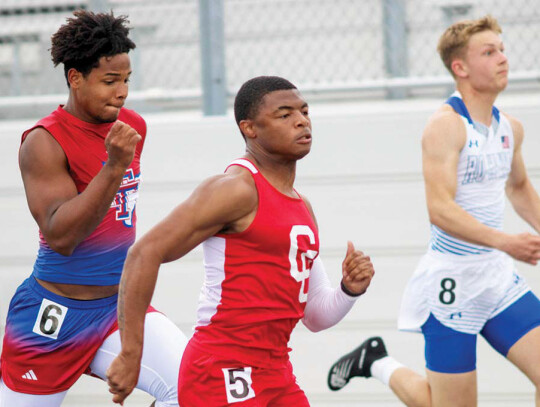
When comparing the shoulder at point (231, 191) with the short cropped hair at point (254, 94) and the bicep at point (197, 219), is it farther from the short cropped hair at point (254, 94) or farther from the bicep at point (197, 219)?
the short cropped hair at point (254, 94)

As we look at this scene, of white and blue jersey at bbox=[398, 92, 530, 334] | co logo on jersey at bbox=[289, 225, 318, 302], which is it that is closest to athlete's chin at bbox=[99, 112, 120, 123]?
co logo on jersey at bbox=[289, 225, 318, 302]

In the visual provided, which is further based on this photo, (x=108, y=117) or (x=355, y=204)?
(x=355, y=204)

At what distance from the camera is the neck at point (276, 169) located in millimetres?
3016

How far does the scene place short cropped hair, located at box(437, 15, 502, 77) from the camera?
428cm

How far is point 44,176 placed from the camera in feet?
10.7

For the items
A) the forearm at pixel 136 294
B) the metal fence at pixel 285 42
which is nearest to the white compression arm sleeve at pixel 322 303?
the forearm at pixel 136 294

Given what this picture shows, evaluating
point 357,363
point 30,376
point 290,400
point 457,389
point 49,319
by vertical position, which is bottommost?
point 357,363

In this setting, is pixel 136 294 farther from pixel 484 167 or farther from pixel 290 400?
pixel 484 167

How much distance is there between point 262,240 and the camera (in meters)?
2.88

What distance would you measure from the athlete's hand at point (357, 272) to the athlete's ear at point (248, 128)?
47 cm

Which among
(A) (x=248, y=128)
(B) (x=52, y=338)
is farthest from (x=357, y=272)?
(B) (x=52, y=338)

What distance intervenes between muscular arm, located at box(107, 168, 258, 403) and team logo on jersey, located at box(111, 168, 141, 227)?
747mm

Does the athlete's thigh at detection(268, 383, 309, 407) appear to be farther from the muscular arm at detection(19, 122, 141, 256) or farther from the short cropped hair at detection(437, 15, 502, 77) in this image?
the short cropped hair at detection(437, 15, 502, 77)

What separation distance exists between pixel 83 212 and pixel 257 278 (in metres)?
0.63
